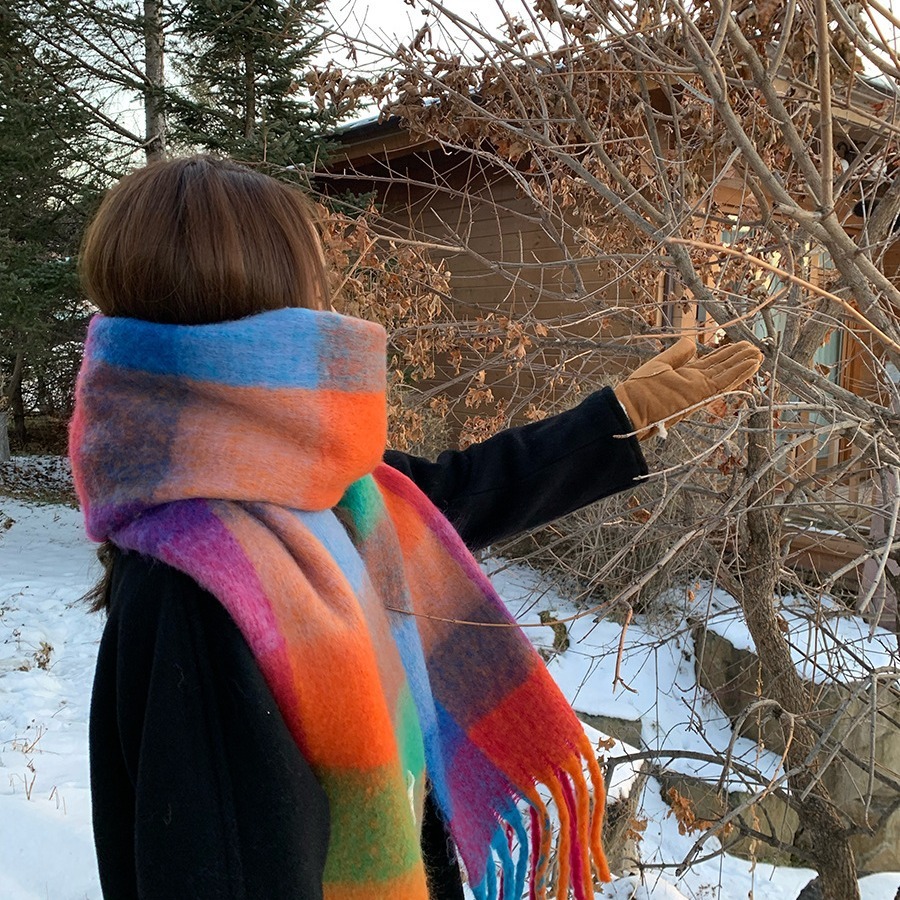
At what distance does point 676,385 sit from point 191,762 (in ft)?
3.25

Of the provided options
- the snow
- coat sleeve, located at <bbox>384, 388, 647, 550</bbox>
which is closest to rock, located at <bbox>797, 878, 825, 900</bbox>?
coat sleeve, located at <bbox>384, 388, 647, 550</bbox>

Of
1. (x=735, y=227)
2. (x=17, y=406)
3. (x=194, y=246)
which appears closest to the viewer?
(x=194, y=246)

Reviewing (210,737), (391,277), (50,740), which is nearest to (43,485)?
(50,740)

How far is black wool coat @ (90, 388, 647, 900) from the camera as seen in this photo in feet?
2.54

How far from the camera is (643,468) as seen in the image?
55.8 inches

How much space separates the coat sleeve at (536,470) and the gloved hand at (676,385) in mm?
31

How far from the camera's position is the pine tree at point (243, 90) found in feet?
19.9

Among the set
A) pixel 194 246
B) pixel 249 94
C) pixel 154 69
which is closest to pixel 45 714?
pixel 194 246

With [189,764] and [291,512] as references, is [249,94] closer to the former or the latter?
[291,512]

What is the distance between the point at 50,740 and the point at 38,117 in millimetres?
6083

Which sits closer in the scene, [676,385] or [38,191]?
[676,385]

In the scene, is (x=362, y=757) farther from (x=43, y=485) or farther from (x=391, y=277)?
(x=43, y=485)

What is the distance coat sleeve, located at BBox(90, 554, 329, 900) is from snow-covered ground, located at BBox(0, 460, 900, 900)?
1.00m

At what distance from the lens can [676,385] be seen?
1372mm
